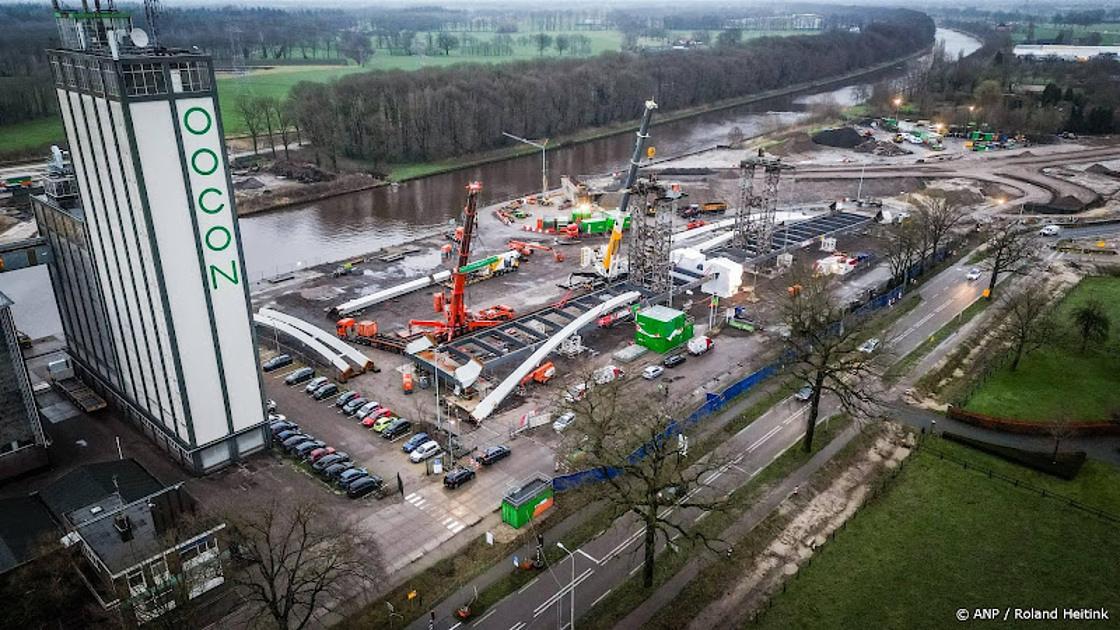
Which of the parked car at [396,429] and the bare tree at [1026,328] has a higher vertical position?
the bare tree at [1026,328]

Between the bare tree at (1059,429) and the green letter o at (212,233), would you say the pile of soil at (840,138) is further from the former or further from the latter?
the green letter o at (212,233)

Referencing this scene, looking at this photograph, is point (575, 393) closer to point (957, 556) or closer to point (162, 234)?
point (957, 556)

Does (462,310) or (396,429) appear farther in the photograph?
(462,310)

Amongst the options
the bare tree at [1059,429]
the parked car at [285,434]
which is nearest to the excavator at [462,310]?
the parked car at [285,434]

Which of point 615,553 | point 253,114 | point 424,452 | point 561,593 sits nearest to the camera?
point 561,593

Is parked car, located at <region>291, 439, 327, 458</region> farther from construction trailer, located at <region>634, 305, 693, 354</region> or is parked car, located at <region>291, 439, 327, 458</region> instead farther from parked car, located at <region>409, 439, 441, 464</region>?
construction trailer, located at <region>634, 305, 693, 354</region>

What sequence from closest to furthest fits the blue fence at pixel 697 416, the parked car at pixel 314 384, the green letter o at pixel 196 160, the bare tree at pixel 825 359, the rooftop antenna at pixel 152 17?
1. the green letter o at pixel 196 160
2. the rooftop antenna at pixel 152 17
3. the blue fence at pixel 697 416
4. the bare tree at pixel 825 359
5. the parked car at pixel 314 384

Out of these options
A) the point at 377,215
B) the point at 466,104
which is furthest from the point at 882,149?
the point at 377,215
